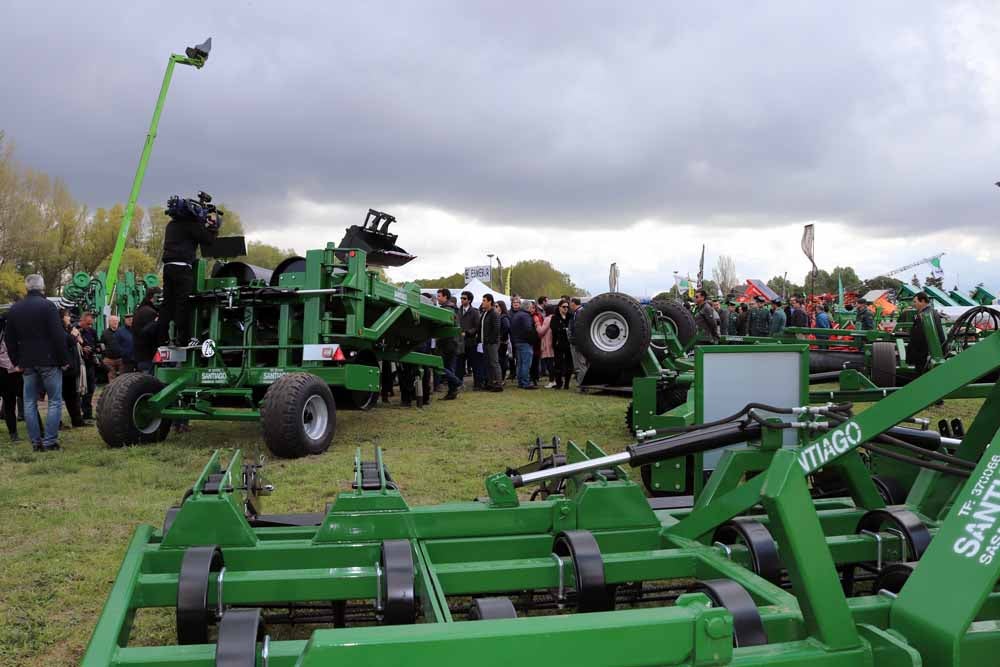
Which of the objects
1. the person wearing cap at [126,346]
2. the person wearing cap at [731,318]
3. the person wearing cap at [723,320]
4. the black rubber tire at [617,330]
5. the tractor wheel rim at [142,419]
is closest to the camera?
the tractor wheel rim at [142,419]

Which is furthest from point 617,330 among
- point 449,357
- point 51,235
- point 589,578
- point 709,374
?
point 51,235

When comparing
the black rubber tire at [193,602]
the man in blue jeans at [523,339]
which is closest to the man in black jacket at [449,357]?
the man in blue jeans at [523,339]

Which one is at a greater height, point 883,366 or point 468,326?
point 468,326

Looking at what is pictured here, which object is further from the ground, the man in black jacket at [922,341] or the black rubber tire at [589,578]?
the man in black jacket at [922,341]

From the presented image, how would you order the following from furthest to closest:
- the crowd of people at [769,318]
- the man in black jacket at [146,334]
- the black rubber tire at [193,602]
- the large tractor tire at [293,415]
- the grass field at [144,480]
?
the crowd of people at [769,318]
the man in black jacket at [146,334]
the large tractor tire at [293,415]
the grass field at [144,480]
the black rubber tire at [193,602]

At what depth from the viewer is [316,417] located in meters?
7.55

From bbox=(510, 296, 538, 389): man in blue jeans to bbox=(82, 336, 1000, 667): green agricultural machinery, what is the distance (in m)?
10.4

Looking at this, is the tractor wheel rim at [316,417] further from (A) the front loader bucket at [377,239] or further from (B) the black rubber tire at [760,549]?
(B) the black rubber tire at [760,549]

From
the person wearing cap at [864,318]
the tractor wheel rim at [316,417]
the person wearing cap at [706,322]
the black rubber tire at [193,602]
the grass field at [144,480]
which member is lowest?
the grass field at [144,480]

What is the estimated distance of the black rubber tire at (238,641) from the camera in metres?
1.85

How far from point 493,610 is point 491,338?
1208cm

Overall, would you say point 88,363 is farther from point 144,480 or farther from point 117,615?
point 117,615

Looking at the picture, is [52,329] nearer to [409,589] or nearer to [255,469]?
[255,469]

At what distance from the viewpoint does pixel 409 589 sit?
2449 mm
